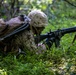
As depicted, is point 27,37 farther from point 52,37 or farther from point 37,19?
point 52,37

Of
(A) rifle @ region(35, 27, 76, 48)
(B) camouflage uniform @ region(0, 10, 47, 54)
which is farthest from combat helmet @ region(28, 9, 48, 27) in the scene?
(A) rifle @ region(35, 27, 76, 48)

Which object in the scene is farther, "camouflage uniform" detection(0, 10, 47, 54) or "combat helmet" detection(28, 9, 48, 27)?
"combat helmet" detection(28, 9, 48, 27)

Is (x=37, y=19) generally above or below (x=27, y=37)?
above

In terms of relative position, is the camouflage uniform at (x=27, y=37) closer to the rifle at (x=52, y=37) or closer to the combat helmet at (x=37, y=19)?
the combat helmet at (x=37, y=19)

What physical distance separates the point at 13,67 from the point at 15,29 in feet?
2.57

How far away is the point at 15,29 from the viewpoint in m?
4.81

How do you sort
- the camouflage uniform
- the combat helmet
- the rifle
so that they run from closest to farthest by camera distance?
the camouflage uniform, the combat helmet, the rifle

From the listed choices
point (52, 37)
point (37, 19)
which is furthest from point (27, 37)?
point (52, 37)

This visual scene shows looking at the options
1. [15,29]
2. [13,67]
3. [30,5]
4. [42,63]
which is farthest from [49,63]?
[30,5]

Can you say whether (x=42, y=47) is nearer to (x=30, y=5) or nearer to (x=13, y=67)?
(x=13, y=67)

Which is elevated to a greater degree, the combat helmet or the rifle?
the combat helmet

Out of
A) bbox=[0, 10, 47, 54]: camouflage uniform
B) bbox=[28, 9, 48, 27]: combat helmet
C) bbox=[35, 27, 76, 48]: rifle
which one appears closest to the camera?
bbox=[0, 10, 47, 54]: camouflage uniform

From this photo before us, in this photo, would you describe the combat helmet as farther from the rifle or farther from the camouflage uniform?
the rifle

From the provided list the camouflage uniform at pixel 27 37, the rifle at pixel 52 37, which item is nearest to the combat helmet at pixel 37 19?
the camouflage uniform at pixel 27 37
